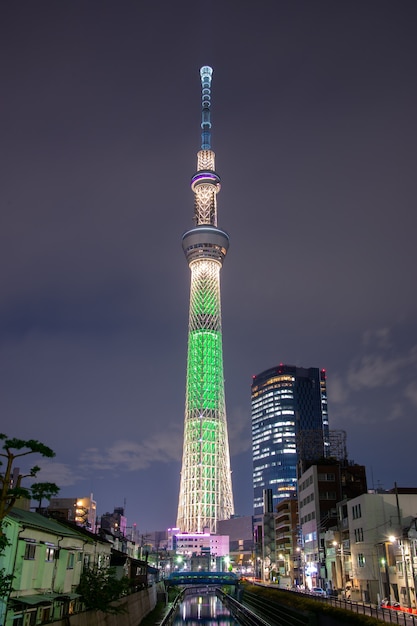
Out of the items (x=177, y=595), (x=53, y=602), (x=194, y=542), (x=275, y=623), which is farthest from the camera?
(x=194, y=542)

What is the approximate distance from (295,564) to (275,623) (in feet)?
136

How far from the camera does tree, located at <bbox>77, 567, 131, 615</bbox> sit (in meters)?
38.1

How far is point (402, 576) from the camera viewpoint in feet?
163

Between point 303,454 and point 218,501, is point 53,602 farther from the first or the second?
point 218,501

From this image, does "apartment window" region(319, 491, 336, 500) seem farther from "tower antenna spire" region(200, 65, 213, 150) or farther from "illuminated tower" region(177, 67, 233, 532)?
"tower antenna spire" region(200, 65, 213, 150)

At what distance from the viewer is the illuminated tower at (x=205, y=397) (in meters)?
154

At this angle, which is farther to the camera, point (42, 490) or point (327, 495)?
point (327, 495)

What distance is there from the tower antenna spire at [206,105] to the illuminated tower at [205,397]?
24.2 m

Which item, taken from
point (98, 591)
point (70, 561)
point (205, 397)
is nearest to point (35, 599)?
point (70, 561)

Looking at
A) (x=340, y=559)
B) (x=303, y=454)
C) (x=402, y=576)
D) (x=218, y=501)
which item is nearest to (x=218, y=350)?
(x=218, y=501)

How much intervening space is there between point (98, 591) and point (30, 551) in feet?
30.8

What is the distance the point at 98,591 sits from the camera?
38.8m

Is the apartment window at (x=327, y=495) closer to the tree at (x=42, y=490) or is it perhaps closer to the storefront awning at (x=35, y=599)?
the storefront awning at (x=35, y=599)

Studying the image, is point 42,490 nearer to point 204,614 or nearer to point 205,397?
point 204,614
